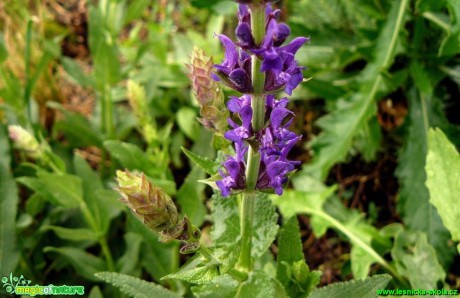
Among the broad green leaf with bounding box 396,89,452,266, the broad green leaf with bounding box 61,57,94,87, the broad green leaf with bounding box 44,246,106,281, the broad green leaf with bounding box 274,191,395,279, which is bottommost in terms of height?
the broad green leaf with bounding box 44,246,106,281

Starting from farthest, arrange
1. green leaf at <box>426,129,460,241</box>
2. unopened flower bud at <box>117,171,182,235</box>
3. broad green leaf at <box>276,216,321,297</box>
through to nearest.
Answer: green leaf at <box>426,129,460,241</box>
broad green leaf at <box>276,216,321,297</box>
unopened flower bud at <box>117,171,182,235</box>

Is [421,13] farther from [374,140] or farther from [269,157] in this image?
[269,157]

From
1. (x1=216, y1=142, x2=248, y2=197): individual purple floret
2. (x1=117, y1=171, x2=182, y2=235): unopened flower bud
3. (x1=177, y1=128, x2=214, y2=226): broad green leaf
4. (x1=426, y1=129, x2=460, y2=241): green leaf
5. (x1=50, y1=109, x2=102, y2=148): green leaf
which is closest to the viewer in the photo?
(x1=117, y1=171, x2=182, y2=235): unopened flower bud

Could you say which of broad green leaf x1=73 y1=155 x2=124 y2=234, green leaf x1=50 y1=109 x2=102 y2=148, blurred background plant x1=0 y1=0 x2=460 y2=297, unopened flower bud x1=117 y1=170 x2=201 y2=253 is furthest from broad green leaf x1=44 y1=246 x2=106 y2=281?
unopened flower bud x1=117 y1=170 x2=201 y2=253

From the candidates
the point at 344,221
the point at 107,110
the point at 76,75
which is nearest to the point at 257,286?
the point at 344,221

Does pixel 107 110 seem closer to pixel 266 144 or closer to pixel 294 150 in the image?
pixel 294 150

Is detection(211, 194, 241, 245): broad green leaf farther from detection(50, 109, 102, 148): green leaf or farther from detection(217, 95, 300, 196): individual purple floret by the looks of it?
detection(50, 109, 102, 148): green leaf

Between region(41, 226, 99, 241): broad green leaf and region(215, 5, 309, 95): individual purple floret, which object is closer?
region(215, 5, 309, 95): individual purple floret

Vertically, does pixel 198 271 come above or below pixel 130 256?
above
